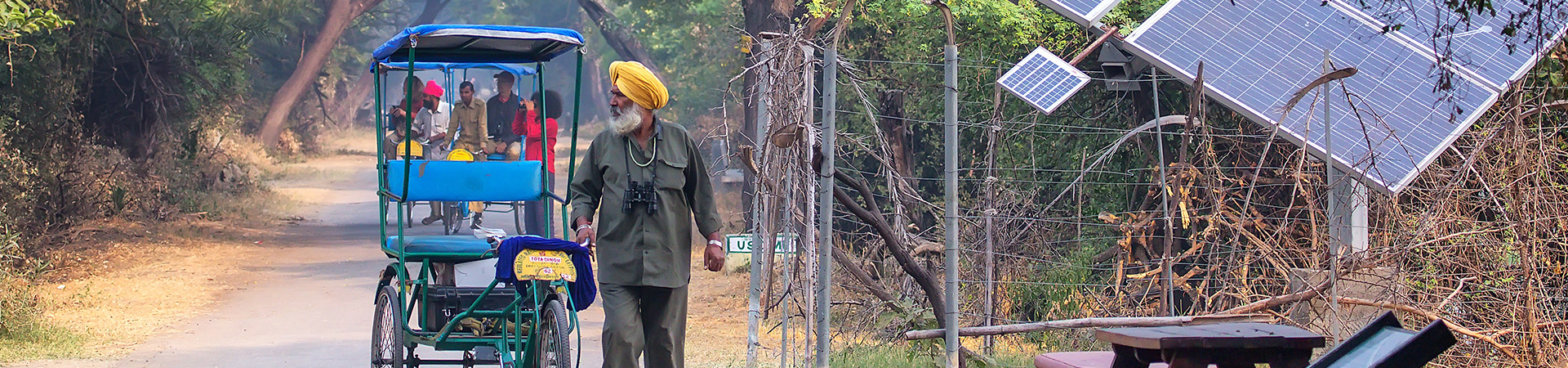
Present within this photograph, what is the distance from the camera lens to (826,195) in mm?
6418

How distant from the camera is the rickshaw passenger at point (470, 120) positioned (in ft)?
42.2

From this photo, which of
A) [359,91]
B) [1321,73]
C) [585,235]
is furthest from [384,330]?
[359,91]

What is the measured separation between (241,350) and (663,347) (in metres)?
4.29

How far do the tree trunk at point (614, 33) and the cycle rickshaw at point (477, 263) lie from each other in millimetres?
22199

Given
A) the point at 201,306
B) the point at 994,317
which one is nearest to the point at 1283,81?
the point at 994,317

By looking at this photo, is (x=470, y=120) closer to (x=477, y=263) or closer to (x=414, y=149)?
(x=414, y=149)

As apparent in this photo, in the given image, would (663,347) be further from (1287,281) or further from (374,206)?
(374,206)

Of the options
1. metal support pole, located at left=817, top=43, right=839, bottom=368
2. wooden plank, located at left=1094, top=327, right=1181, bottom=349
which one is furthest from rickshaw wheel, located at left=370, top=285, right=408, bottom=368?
wooden plank, located at left=1094, top=327, right=1181, bottom=349

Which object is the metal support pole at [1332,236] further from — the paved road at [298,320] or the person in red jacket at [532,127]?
the person in red jacket at [532,127]

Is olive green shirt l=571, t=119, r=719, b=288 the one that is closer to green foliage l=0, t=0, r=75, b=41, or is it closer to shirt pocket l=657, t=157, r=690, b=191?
shirt pocket l=657, t=157, r=690, b=191

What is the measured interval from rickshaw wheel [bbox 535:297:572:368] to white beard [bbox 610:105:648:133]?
70 centimetres

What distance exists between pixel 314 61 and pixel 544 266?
92.9ft

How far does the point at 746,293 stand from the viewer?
12.0 metres


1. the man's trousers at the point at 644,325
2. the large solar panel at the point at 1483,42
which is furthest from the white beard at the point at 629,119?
the large solar panel at the point at 1483,42
